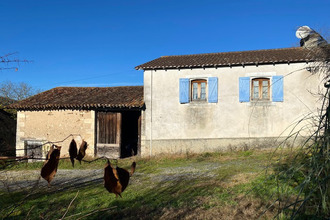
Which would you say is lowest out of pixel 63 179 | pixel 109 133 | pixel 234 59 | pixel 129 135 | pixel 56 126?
pixel 63 179

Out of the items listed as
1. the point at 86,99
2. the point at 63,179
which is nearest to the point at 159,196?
the point at 63,179

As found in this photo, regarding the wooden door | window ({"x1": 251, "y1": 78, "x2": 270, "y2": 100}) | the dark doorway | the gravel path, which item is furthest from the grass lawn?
the dark doorway

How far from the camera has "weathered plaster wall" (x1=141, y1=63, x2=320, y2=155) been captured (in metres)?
11.2

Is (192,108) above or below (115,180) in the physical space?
above

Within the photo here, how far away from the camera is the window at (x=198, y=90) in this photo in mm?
12055

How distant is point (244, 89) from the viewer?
1149cm

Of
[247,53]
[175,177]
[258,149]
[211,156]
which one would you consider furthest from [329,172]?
[247,53]

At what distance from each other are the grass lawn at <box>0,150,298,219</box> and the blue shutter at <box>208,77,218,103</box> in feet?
10.4

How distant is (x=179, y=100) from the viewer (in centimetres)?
1205

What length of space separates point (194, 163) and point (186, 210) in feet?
17.9

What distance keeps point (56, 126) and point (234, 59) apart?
29.6 ft

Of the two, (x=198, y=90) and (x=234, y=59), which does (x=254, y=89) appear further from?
(x=198, y=90)

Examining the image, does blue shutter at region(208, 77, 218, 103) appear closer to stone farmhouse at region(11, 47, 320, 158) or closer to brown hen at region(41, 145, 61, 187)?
stone farmhouse at region(11, 47, 320, 158)

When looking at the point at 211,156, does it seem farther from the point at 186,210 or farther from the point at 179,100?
the point at 186,210
